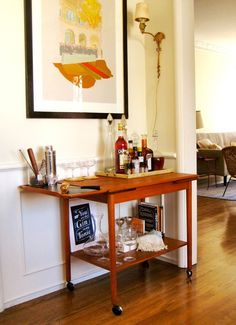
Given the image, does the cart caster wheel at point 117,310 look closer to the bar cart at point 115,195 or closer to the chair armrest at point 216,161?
the bar cart at point 115,195

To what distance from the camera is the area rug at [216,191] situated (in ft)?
17.1

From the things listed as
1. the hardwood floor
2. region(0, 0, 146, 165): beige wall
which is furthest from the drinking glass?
region(0, 0, 146, 165): beige wall

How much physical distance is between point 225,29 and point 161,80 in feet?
13.3

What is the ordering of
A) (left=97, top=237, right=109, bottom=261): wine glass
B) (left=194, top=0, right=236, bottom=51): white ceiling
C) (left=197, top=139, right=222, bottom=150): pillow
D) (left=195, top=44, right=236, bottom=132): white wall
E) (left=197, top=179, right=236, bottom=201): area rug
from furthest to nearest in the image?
(left=195, top=44, right=236, bottom=132): white wall, (left=197, top=139, right=222, bottom=150): pillow, (left=197, top=179, right=236, bottom=201): area rug, (left=194, top=0, right=236, bottom=51): white ceiling, (left=97, top=237, right=109, bottom=261): wine glass

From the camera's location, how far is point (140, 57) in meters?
2.74

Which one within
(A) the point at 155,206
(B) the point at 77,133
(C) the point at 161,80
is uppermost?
(C) the point at 161,80

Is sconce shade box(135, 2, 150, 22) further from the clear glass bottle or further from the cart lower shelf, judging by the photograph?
the cart lower shelf

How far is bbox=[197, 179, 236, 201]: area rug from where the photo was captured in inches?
205

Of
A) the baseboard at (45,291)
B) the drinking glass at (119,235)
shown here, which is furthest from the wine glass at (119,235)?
the baseboard at (45,291)

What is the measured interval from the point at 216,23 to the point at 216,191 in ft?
8.85

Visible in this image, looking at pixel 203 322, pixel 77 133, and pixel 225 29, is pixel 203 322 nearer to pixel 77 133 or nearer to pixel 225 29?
pixel 77 133

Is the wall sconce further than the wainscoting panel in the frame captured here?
Yes

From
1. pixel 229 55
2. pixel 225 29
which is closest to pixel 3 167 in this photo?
pixel 225 29

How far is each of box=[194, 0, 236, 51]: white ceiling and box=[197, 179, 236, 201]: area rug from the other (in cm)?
266
